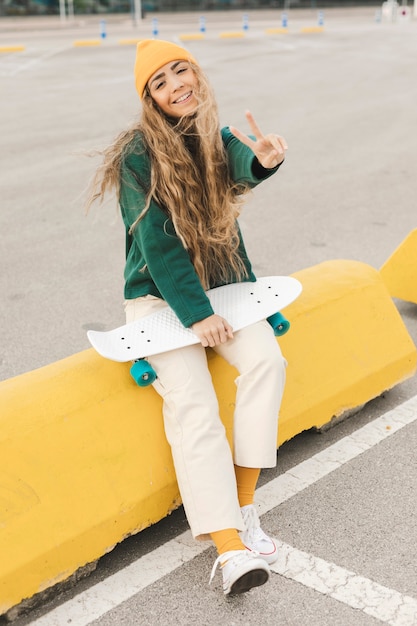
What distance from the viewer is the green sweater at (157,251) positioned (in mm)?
2992

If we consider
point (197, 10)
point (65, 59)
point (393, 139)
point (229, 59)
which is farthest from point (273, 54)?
point (197, 10)

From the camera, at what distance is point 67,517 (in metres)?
2.64

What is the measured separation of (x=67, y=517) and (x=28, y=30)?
36.1 m

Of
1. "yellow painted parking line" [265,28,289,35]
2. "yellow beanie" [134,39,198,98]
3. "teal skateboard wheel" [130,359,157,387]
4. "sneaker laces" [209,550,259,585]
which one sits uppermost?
"yellow beanie" [134,39,198,98]

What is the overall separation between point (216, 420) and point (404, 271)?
2357mm

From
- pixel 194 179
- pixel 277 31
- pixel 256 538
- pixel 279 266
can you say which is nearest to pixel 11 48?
pixel 277 31

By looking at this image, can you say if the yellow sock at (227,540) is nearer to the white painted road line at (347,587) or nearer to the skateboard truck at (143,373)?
the white painted road line at (347,587)

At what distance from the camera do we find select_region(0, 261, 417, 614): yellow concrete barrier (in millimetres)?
2574

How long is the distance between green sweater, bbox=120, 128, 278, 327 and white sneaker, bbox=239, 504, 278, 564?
0.72 metres

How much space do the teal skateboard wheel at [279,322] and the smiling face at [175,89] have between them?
2.87ft

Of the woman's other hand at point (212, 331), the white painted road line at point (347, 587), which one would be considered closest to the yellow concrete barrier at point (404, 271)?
the woman's other hand at point (212, 331)

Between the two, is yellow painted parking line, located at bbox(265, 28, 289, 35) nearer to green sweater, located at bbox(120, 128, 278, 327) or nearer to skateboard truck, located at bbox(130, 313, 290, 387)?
green sweater, located at bbox(120, 128, 278, 327)

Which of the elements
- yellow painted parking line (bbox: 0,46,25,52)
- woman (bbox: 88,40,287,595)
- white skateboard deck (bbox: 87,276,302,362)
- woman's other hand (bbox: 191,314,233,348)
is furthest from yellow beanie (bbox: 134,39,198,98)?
yellow painted parking line (bbox: 0,46,25,52)

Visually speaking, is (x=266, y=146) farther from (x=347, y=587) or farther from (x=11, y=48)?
(x=11, y=48)
